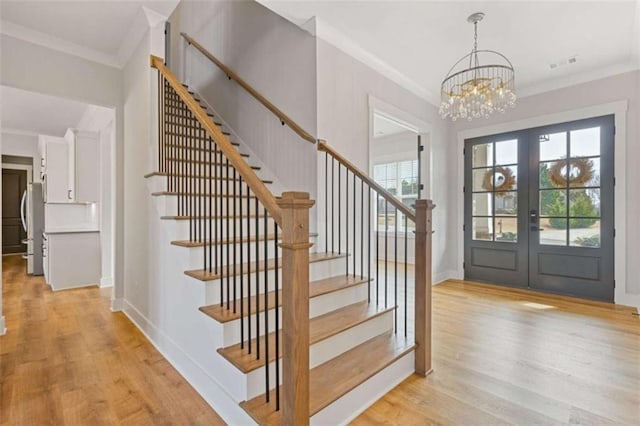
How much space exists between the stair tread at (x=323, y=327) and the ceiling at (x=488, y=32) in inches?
97.9

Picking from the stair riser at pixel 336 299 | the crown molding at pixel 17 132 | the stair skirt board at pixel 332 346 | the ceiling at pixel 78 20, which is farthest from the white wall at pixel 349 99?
the crown molding at pixel 17 132

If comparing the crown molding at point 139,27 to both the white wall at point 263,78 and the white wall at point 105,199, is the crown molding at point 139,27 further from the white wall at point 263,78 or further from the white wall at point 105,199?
the white wall at point 105,199

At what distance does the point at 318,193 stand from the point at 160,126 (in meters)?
1.51

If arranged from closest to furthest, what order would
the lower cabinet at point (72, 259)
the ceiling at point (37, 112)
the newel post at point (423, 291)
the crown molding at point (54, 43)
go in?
1. the newel post at point (423, 291)
2. the crown molding at point (54, 43)
3. the ceiling at point (37, 112)
4. the lower cabinet at point (72, 259)

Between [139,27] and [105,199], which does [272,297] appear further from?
[105,199]

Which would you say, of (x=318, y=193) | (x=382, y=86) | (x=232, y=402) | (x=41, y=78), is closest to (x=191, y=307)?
(x=232, y=402)

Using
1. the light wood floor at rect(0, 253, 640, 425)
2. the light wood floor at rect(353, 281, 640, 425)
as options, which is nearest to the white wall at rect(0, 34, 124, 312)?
the light wood floor at rect(0, 253, 640, 425)

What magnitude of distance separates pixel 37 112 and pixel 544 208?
24.5 feet

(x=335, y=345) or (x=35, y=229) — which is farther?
(x=35, y=229)

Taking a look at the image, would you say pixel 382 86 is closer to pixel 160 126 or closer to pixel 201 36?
pixel 160 126

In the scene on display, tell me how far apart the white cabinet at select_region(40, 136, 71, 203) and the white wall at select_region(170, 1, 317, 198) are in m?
2.53

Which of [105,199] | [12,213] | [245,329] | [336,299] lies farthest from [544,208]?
[12,213]

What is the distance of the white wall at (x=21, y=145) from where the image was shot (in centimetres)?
607

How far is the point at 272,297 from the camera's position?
A: 210 cm
